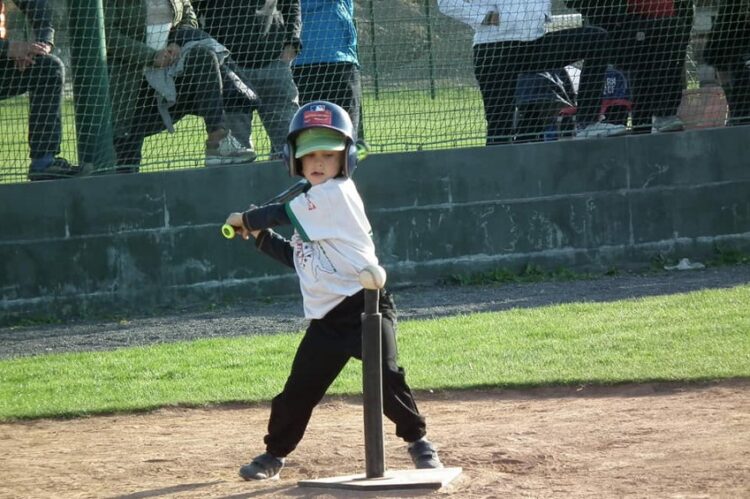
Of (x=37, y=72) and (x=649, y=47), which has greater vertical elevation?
(x=649, y=47)

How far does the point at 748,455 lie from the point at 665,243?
536cm

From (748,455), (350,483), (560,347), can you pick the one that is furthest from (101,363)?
(748,455)

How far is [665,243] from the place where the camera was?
33.0 feet

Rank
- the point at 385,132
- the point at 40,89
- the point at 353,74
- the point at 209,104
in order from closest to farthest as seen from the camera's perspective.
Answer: the point at 40,89
the point at 209,104
the point at 353,74
the point at 385,132

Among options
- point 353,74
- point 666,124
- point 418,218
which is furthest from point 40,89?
point 666,124

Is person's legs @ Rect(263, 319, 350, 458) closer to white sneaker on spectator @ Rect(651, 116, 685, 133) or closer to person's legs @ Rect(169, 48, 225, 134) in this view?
person's legs @ Rect(169, 48, 225, 134)

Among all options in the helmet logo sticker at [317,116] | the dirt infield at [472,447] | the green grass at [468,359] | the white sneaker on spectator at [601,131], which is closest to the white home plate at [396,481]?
the dirt infield at [472,447]

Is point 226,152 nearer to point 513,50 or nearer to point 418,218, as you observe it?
point 418,218

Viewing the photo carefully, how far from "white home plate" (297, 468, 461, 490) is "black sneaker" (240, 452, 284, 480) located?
27 centimetres

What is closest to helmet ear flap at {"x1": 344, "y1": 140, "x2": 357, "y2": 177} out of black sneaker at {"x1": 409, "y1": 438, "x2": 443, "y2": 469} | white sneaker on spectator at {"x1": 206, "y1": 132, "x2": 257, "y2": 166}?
black sneaker at {"x1": 409, "y1": 438, "x2": 443, "y2": 469}

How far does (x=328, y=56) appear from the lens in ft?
31.3

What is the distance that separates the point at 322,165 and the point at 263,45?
4800 millimetres

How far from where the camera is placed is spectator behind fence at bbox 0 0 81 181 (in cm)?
902

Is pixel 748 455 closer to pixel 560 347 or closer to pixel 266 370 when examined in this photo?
pixel 560 347
